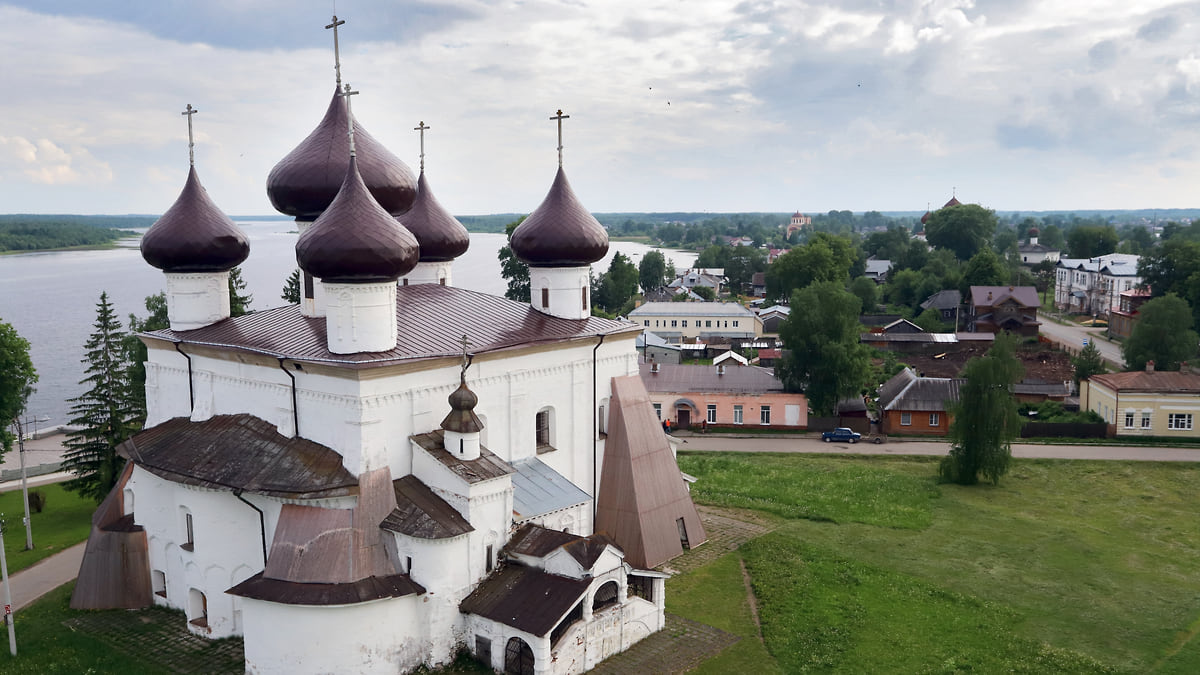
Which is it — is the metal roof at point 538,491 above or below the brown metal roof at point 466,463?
below

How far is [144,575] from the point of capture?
582 inches

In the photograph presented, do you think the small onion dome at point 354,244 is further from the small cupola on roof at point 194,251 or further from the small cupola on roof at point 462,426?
the small cupola on roof at point 194,251

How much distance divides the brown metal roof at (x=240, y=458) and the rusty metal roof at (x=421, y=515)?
0.72m

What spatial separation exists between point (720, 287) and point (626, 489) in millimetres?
64891

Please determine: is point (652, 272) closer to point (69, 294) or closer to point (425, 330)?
point (69, 294)

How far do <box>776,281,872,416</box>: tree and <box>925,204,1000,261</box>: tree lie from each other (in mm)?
56800

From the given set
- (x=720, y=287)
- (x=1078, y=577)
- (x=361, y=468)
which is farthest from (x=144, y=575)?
(x=720, y=287)

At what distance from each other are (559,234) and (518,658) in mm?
7560

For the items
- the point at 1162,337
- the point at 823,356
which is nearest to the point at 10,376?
the point at 823,356

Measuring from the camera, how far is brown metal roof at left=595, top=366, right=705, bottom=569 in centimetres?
1598

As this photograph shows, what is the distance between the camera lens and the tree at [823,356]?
28.5m

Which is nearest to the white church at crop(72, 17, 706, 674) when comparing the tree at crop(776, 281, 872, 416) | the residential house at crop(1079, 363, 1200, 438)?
the tree at crop(776, 281, 872, 416)

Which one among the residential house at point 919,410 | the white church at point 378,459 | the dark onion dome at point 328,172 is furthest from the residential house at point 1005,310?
the dark onion dome at point 328,172

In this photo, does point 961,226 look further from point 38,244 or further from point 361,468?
point 38,244
